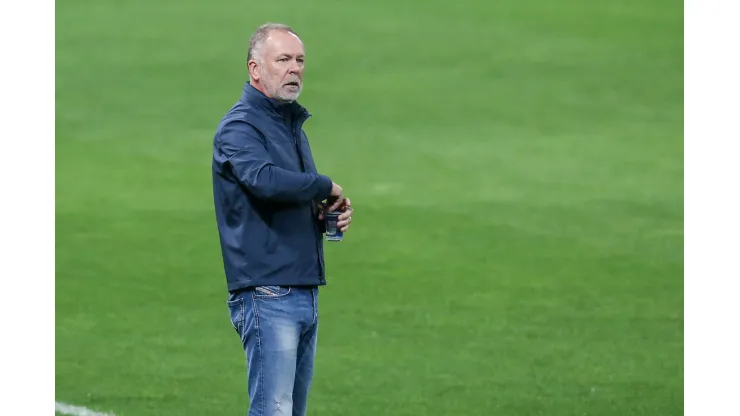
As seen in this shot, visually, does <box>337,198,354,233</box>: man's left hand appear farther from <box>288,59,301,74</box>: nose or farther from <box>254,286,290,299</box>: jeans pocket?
<box>288,59,301,74</box>: nose

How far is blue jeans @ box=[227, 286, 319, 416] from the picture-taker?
452 cm

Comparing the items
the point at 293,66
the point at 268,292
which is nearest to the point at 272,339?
the point at 268,292

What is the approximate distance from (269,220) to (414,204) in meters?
7.10

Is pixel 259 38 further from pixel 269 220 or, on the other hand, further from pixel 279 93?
pixel 269 220

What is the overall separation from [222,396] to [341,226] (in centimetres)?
241

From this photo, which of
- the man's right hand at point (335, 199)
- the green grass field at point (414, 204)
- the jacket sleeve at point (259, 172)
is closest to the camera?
the jacket sleeve at point (259, 172)

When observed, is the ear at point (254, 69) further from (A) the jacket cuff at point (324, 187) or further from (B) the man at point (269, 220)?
(A) the jacket cuff at point (324, 187)

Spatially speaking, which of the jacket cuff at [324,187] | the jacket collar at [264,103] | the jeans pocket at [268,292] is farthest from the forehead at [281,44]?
the jeans pocket at [268,292]

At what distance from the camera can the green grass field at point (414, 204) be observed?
741 cm

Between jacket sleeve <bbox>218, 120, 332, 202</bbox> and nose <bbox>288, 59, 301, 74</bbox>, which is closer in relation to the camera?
jacket sleeve <bbox>218, 120, 332, 202</bbox>

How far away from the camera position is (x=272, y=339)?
4.51m

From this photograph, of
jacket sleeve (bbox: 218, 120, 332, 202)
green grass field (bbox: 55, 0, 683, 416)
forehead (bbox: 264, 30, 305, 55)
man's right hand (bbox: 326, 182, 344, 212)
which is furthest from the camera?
green grass field (bbox: 55, 0, 683, 416)

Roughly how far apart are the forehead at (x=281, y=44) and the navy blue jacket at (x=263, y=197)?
0.52ft

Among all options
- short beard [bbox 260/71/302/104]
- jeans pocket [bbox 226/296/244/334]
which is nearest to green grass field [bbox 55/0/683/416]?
jeans pocket [bbox 226/296/244/334]
